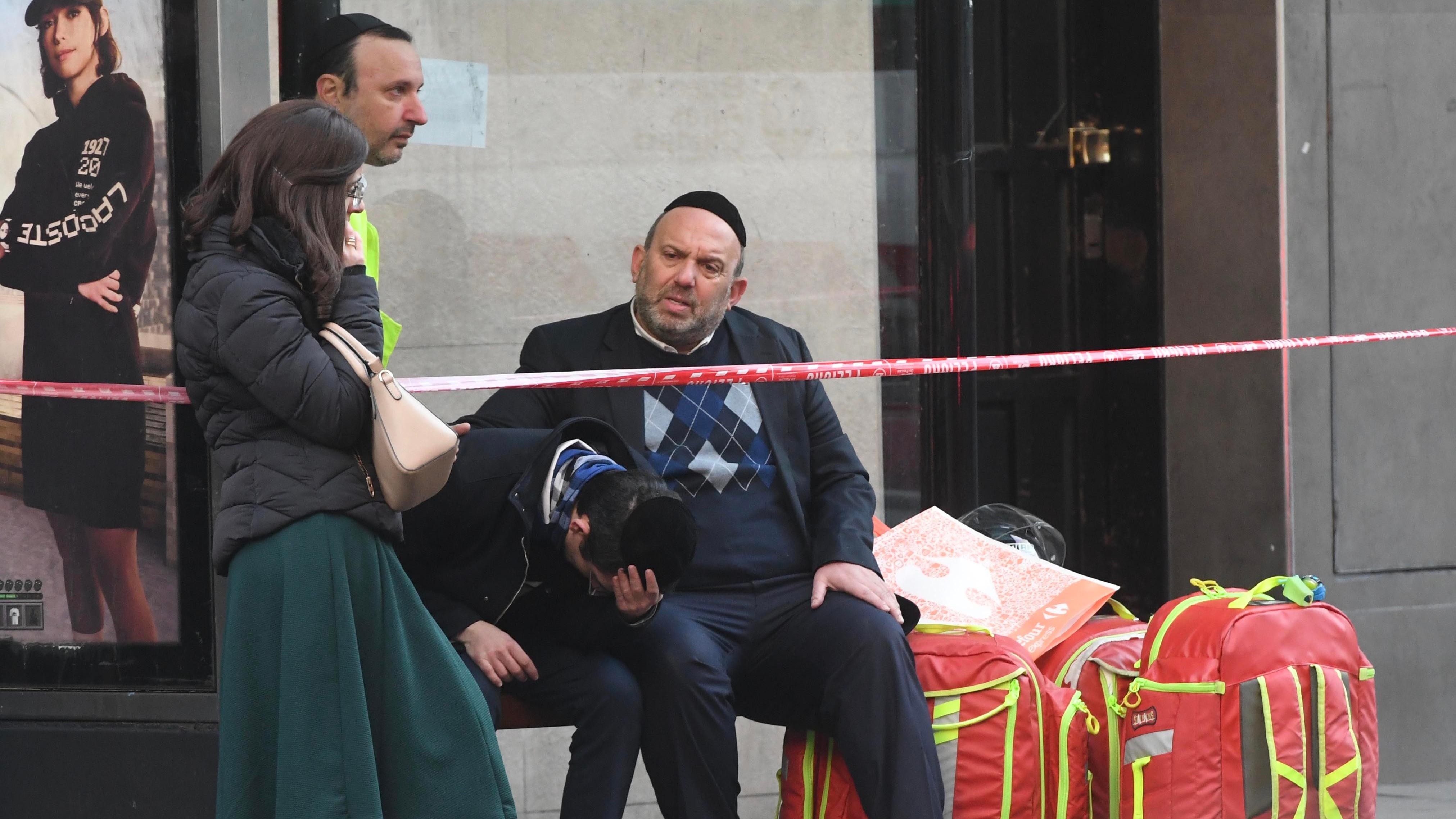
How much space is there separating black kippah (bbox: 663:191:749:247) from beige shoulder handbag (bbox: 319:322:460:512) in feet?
4.18

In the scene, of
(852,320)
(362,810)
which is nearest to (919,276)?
(852,320)

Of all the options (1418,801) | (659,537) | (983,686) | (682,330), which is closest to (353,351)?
(659,537)

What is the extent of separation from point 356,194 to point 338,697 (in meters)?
0.87

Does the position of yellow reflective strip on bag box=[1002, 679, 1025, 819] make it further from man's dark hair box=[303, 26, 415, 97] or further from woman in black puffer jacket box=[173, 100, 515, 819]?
man's dark hair box=[303, 26, 415, 97]

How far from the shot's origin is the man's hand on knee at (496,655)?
2746mm

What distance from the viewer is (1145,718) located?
2.96 meters

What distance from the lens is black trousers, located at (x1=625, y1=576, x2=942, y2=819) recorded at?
2.74 m

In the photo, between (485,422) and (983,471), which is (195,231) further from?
(983,471)

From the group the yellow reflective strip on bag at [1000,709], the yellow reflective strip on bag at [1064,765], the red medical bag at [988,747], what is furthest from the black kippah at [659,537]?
the yellow reflective strip on bag at [1064,765]

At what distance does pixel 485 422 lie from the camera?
310 cm

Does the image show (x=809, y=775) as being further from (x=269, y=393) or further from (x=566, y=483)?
(x=269, y=393)

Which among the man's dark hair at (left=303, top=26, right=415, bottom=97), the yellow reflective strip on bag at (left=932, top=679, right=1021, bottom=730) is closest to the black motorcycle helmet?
the yellow reflective strip on bag at (left=932, top=679, right=1021, bottom=730)

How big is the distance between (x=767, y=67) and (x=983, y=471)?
5.75ft

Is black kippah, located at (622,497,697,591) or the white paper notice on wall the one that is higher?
the white paper notice on wall
